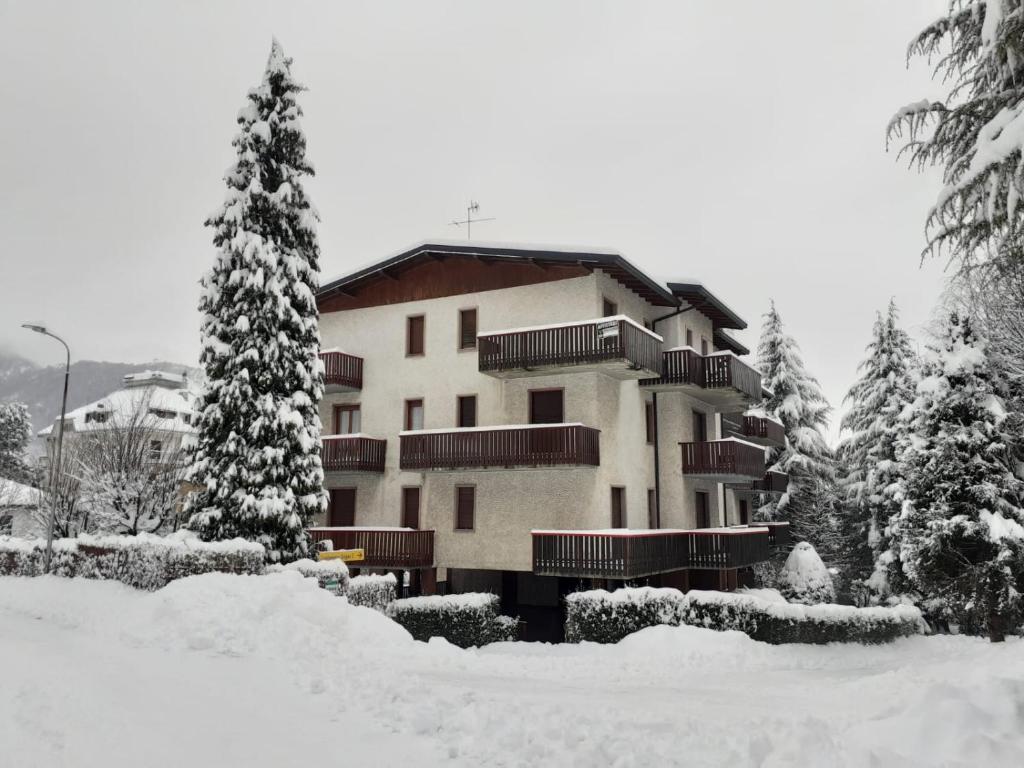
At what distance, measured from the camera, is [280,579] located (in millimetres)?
16234

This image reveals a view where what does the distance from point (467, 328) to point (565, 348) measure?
5679 mm

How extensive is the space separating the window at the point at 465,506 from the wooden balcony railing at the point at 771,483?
1707 cm

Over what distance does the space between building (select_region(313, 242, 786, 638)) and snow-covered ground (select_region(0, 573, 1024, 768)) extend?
7648 mm

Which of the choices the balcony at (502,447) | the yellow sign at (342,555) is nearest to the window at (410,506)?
the balcony at (502,447)

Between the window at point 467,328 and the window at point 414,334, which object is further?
the window at point 414,334

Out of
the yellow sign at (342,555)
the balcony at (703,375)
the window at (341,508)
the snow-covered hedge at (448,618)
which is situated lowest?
the snow-covered hedge at (448,618)

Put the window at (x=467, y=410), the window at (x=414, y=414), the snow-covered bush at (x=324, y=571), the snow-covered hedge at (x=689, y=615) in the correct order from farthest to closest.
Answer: the window at (x=414, y=414), the window at (x=467, y=410), the snow-covered hedge at (x=689, y=615), the snow-covered bush at (x=324, y=571)

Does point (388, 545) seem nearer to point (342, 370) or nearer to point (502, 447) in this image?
point (502, 447)

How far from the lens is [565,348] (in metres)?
24.7

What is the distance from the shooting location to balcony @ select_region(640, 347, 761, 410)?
27750mm

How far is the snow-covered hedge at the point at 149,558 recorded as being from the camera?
1855 centimetres

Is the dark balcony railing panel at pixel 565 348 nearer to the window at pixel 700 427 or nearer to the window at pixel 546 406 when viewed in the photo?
the window at pixel 546 406

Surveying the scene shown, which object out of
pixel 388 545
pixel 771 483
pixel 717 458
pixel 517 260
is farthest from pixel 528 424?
pixel 771 483

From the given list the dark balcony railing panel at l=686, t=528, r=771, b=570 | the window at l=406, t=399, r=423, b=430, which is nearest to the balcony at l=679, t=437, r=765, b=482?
the dark balcony railing panel at l=686, t=528, r=771, b=570
